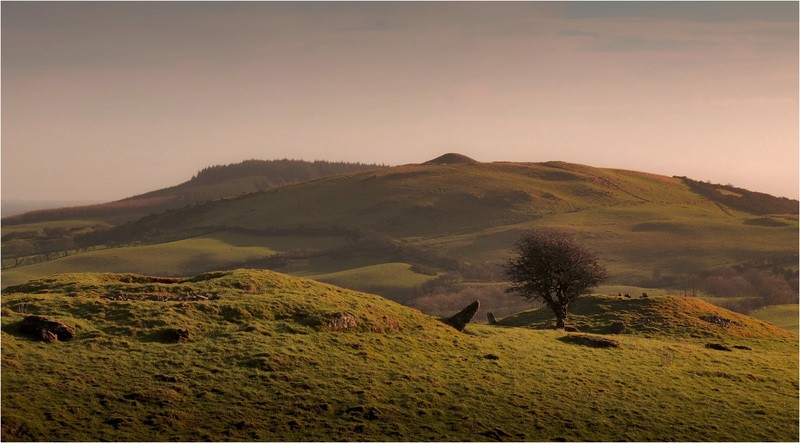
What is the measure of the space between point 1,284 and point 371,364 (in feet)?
583

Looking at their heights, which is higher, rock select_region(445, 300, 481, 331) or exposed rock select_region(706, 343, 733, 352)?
rock select_region(445, 300, 481, 331)

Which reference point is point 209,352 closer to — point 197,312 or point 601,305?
point 197,312

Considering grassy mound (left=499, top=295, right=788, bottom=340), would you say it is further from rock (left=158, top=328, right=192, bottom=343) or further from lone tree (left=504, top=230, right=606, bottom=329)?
rock (left=158, top=328, right=192, bottom=343)

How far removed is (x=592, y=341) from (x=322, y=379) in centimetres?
2329

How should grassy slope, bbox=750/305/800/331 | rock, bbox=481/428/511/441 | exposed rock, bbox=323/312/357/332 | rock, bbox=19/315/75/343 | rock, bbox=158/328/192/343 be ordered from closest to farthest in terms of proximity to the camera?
1. rock, bbox=481/428/511/441
2. rock, bbox=19/315/75/343
3. rock, bbox=158/328/192/343
4. exposed rock, bbox=323/312/357/332
5. grassy slope, bbox=750/305/800/331

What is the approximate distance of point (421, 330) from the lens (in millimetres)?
49531

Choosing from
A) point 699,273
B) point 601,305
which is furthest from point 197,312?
point 699,273

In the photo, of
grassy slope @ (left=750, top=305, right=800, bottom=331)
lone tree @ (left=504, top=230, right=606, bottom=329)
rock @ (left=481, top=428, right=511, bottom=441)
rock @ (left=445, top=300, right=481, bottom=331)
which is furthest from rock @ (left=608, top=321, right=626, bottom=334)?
grassy slope @ (left=750, top=305, right=800, bottom=331)

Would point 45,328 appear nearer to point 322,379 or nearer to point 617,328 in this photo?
point 322,379

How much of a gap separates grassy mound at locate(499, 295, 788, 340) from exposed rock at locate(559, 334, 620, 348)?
35.8 ft

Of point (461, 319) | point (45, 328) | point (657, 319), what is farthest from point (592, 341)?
point (45, 328)

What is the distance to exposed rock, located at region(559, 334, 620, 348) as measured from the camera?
5400cm

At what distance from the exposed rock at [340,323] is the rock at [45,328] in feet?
44.5

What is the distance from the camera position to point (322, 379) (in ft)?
125
